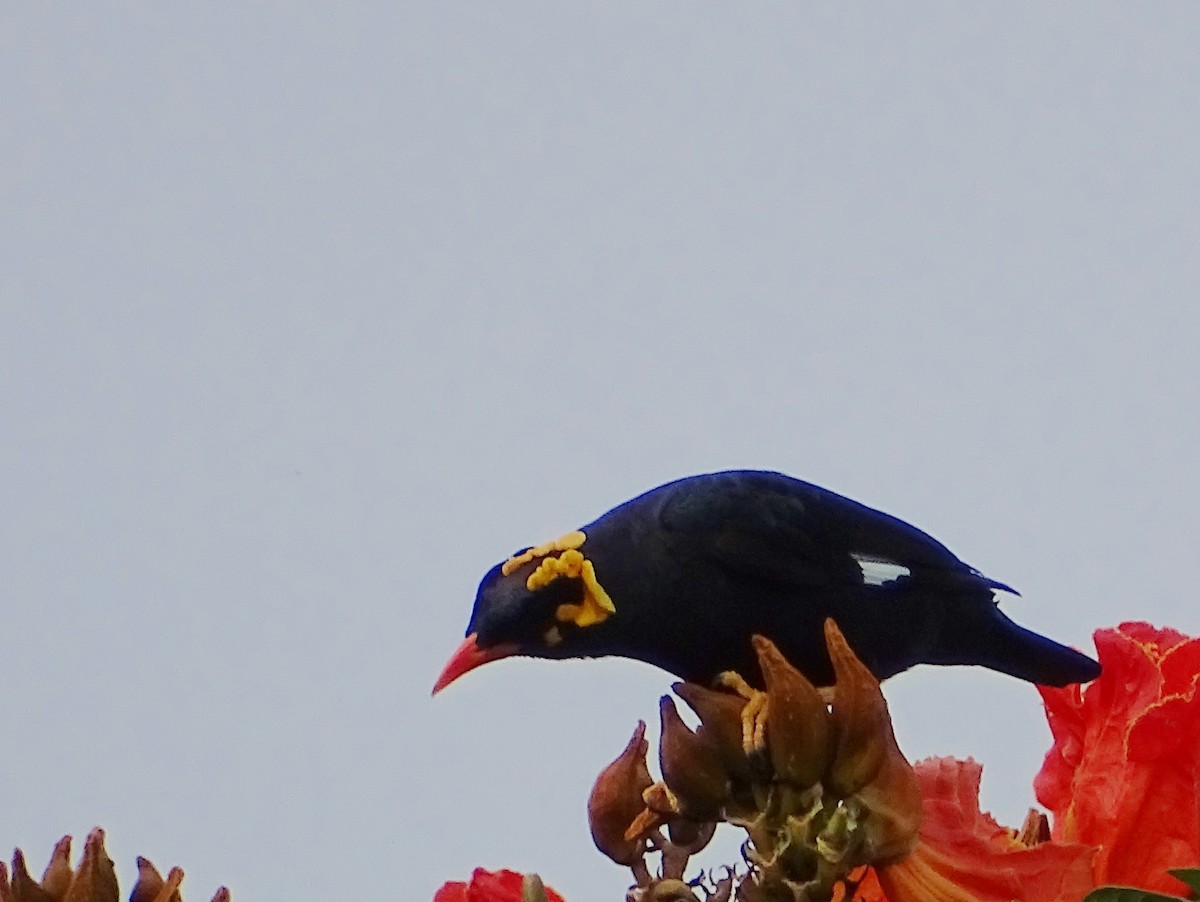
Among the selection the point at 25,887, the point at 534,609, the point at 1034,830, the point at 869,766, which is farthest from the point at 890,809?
the point at 534,609

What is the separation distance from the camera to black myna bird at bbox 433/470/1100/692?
206 cm

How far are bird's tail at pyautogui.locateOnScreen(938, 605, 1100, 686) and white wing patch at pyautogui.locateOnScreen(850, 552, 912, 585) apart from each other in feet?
0.43

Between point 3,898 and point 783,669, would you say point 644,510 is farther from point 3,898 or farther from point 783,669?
point 3,898

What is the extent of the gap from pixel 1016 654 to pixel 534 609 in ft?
2.14

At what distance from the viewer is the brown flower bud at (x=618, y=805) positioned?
1.44 m

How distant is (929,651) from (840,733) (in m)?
1.03

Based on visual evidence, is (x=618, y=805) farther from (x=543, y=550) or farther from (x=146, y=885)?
(x=543, y=550)

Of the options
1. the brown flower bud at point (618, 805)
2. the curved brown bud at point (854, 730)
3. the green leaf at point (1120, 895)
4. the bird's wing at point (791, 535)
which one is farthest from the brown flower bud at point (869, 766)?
the bird's wing at point (791, 535)

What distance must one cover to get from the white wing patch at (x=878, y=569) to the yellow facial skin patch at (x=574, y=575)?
355 mm

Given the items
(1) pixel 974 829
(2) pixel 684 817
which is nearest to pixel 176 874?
(2) pixel 684 817

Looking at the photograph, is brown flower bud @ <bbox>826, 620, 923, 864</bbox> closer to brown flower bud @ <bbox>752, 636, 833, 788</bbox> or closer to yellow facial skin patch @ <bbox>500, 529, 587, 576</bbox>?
brown flower bud @ <bbox>752, 636, 833, 788</bbox>

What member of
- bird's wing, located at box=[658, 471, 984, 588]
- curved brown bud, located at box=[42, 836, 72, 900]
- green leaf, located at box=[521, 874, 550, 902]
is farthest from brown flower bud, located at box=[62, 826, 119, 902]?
bird's wing, located at box=[658, 471, 984, 588]

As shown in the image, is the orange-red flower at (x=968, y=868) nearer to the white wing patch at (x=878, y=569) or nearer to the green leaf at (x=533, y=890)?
the green leaf at (x=533, y=890)

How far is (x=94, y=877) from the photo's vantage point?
1124 millimetres
